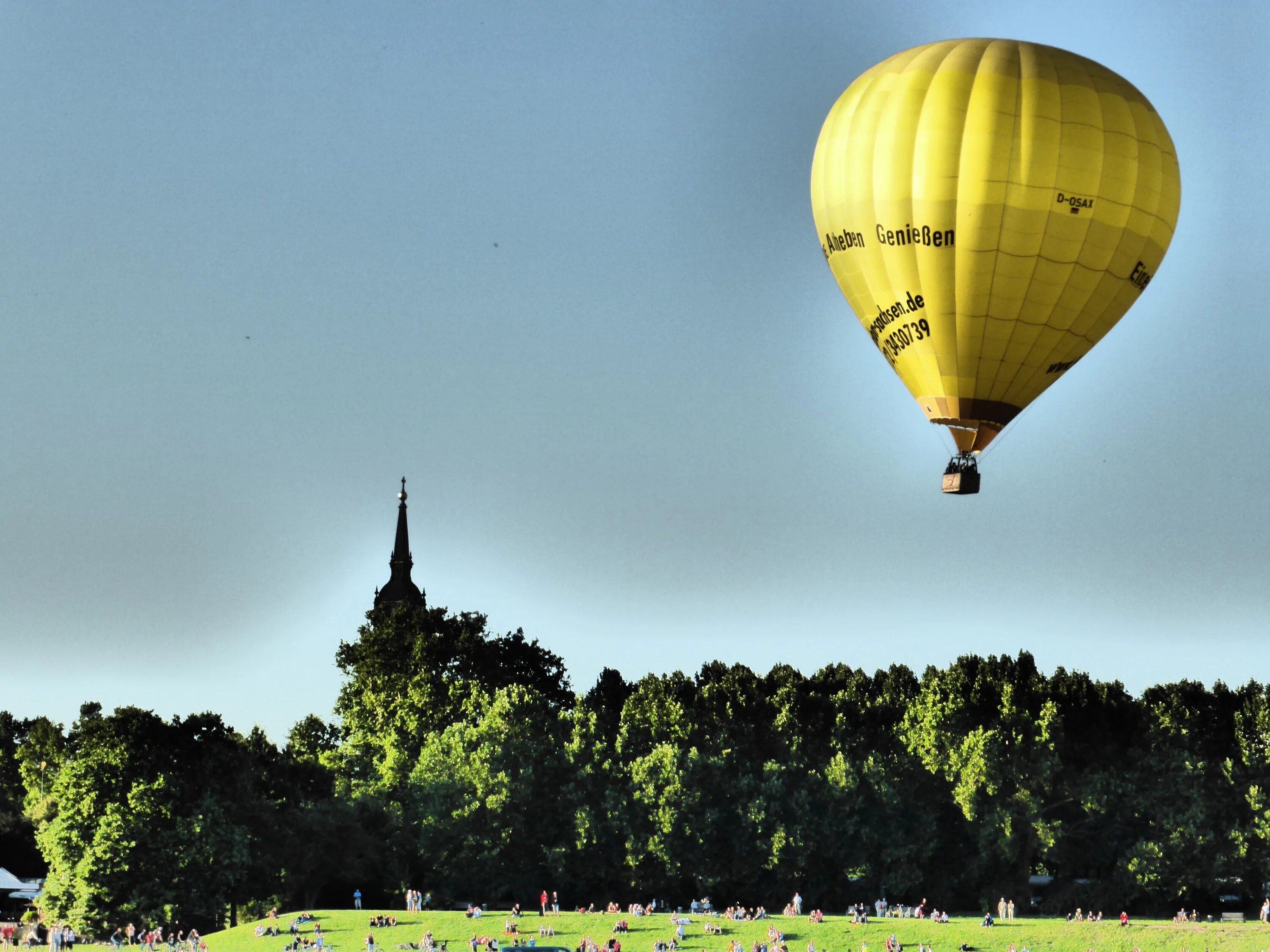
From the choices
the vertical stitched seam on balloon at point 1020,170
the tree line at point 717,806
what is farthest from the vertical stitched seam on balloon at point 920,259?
the tree line at point 717,806

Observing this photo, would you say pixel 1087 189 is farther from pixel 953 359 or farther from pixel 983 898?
pixel 983 898

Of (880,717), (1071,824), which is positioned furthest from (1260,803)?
(880,717)

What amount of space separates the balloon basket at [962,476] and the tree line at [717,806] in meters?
32.0

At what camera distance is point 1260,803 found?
86.1m

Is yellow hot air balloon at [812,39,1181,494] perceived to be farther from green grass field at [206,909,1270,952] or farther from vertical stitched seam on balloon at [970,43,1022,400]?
green grass field at [206,909,1270,952]

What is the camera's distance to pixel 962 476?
55.7 metres

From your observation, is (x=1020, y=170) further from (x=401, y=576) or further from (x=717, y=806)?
(x=401, y=576)

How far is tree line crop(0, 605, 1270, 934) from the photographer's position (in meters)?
84.1

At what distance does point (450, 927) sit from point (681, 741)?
15644 millimetres

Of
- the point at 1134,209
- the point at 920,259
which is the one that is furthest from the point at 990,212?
the point at 1134,209

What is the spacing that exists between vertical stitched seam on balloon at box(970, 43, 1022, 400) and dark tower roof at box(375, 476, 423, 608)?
241 feet

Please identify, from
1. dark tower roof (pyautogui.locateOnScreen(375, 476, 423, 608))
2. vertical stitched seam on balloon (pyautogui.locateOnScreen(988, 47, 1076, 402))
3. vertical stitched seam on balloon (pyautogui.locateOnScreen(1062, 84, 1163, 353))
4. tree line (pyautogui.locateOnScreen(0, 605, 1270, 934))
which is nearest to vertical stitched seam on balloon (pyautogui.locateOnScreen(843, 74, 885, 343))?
vertical stitched seam on balloon (pyautogui.locateOnScreen(988, 47, 1076, 402))

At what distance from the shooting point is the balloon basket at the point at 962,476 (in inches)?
2184

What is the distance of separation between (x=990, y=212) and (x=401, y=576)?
268 ft
